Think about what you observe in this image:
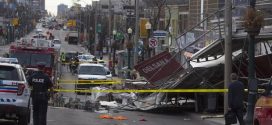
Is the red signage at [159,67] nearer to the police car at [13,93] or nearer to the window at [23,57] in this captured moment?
the window at [23,57]

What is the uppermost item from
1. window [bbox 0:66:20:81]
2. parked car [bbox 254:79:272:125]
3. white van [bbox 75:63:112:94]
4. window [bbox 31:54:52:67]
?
window [bbox 0:66:20:81]

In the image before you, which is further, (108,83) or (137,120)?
(108,83)

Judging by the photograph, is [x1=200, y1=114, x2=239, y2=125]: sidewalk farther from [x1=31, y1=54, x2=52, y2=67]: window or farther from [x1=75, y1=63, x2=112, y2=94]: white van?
[x1=75, y1=63, x2=112, y2=94]: white van

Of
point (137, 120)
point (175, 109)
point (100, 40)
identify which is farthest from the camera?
point (100, 40)

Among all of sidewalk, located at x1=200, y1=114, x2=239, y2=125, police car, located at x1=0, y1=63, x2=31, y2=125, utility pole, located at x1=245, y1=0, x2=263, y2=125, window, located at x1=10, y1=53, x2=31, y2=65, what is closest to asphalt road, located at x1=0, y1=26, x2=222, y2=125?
sidewalk, located at x1=200, y1=114, x2=239, y2=125

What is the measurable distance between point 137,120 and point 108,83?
14.4 m

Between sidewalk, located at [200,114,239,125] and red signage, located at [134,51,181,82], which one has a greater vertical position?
red signage, located at [134,51,181,82]

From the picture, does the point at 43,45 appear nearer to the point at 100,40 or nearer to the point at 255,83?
the point at 255,83

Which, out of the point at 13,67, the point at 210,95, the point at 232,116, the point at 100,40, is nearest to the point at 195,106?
the point at 210,95

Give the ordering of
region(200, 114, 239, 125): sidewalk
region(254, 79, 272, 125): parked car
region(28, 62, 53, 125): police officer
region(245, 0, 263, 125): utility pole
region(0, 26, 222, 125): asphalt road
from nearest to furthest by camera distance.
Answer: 1. region(254, 79, 272, 125): parked car
2. region(28, 62, 53, 125): police officer
3. region(245, 0, 263, 125): utility pole
4. region(0, 26, 222, 125): asphalt road
5. region(200, 114, 239, 125): sidewalk

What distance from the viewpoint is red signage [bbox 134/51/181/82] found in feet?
86.9

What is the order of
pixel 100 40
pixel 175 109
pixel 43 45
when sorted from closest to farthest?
pixel 175 109, pixel 43 45, pixel 100 40

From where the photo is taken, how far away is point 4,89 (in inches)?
637

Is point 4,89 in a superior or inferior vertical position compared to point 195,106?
superior
